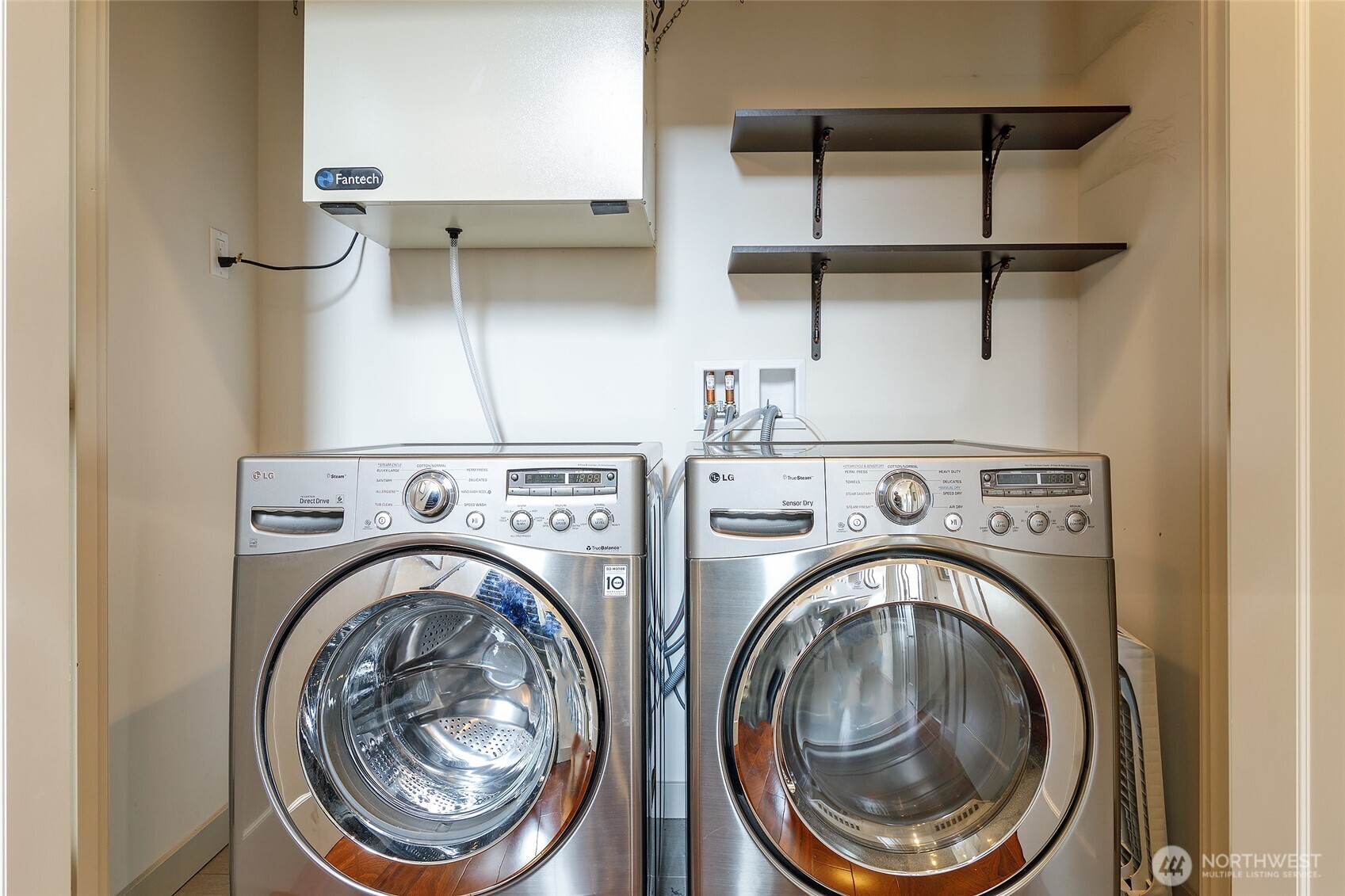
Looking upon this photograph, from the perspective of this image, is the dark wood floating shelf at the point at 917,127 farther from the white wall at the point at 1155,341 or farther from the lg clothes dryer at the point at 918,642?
the lg clothes dryer at the point at 918,642

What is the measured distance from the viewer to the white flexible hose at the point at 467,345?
5.10ft

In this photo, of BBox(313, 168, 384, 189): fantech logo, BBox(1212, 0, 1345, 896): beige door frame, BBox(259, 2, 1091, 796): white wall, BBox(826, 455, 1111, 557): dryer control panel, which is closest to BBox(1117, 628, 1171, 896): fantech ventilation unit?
BBox(1212, 0, 1345, 896): beige door frame

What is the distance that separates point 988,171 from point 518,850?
1.72 meters

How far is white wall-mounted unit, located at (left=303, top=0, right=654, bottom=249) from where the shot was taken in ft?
4.04

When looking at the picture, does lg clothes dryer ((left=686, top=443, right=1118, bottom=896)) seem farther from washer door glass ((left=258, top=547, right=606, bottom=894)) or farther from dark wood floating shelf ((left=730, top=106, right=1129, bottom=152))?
dark wood floating shelf ((left=730, top=106, right=1129, bottom=152))

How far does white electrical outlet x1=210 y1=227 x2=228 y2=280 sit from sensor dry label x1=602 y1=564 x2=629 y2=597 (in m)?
1.21

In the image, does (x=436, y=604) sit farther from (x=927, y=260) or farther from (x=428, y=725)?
(x=927, y=260)

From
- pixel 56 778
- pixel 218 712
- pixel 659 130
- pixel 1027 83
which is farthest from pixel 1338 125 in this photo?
pixel 218 712

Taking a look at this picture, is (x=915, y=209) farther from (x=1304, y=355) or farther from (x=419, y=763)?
(x=419, y=763)

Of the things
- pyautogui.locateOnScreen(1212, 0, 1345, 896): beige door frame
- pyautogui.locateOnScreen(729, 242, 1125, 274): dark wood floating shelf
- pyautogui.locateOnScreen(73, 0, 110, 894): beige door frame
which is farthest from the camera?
pyautogui.locateOnScreen(729, 242, 1125, 274): dark wood floating shelf

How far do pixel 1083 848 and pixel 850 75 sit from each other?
1.65 m

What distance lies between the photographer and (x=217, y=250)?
1.55 metres

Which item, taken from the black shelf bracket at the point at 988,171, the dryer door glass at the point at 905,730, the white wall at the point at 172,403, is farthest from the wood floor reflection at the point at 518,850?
the black shelf bracket at the point at 988,171

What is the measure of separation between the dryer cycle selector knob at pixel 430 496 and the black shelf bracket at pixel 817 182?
1096 millimetres
